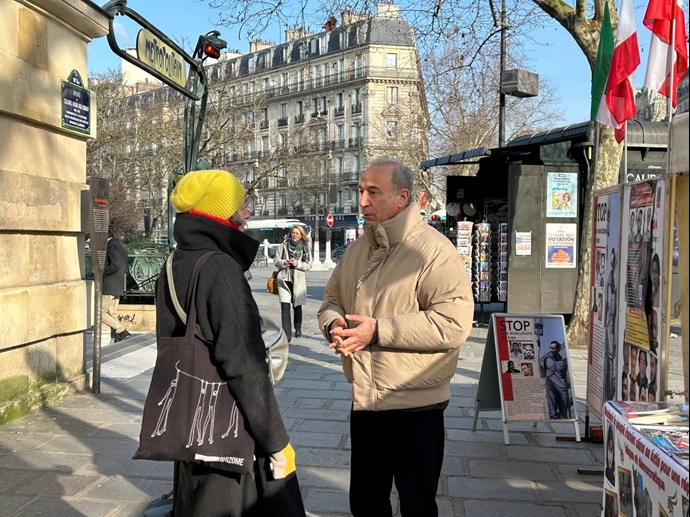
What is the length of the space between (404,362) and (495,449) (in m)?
2.46

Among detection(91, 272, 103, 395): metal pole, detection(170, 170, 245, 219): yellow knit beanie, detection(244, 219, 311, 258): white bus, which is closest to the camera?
detection(170, 170, 245, 219): yellow knit beanie

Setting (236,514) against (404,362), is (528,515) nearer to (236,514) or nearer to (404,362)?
(404,362)

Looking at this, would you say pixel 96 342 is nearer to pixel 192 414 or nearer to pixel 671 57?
pixel 192 414

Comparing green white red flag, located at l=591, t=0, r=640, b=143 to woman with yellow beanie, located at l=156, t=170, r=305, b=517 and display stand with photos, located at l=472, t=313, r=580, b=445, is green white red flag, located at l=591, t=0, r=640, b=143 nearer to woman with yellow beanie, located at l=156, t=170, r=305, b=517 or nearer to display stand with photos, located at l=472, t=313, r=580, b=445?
display stand with photos, located at l=472, t=313, r=580, b=445

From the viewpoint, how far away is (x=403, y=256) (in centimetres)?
274

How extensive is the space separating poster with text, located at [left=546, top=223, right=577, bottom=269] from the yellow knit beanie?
958 cm

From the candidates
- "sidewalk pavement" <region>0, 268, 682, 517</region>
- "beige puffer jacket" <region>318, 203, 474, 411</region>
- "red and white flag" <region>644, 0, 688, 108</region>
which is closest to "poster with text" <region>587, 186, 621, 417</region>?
"sidewalk pavement" <region>0, 268, 682, 517</region>

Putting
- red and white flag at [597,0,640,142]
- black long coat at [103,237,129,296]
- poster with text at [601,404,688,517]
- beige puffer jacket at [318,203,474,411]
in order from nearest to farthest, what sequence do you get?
poster with text at [601,404,688,517] < beige puffer jacket at [318,203,474,411] < red and white flag at [597,0,640,142] < black long coat at [103,237,129,296]

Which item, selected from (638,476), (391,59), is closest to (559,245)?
(638,476)

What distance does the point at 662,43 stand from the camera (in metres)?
3.99

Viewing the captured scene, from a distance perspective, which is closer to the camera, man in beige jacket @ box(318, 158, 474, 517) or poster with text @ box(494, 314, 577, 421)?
man in beige jacket @ box(318, 158, 474, 517)

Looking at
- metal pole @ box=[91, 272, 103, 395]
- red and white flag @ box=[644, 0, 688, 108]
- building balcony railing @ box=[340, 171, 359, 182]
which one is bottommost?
metal pole @ box=[91, 272, 103, 395]

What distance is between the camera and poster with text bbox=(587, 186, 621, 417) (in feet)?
13.7

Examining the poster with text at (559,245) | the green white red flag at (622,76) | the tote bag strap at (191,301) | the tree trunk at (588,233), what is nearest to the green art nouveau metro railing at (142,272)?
the poster with text at (559,245)
